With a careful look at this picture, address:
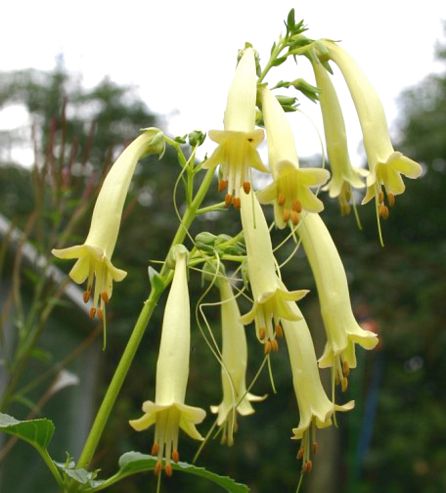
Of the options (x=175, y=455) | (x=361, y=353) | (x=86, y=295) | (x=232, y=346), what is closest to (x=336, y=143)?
(x=232, y=346)

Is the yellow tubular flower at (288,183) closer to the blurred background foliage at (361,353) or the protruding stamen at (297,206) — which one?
the protruding stamen at (297,206)

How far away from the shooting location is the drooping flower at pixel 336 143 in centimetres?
193

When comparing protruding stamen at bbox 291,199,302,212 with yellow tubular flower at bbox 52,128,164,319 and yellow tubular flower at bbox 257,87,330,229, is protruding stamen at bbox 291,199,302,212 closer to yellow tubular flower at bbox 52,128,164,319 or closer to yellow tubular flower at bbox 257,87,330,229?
yellow tubular flower at bbox 257,87,330,229

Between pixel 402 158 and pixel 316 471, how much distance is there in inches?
393

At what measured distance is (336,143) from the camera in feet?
6.43

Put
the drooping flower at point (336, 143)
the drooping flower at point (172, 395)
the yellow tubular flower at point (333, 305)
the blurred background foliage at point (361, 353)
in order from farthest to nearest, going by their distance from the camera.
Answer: the blurred background foliage at point (361, 353), the drooping flower at point (336, 143), the yellow tubular flower at point (333, 305), the drooping flower at point (172, 395)

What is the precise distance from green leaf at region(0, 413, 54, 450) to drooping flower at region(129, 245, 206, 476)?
25 cm

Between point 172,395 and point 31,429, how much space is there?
327mm

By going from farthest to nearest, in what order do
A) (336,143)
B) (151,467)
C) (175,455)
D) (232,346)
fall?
(232,346)
(336,143)
(151,467)
(175,455)

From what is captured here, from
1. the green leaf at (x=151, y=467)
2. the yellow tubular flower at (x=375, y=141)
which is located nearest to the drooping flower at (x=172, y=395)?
the green leaf at (x=151, y=467)

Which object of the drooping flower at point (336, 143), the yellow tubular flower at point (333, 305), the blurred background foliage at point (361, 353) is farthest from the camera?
the blurred background foliage at point (361, 353)

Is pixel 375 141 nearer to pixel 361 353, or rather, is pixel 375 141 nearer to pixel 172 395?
pixel 172 395

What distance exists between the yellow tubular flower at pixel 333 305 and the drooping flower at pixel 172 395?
12.1 inches

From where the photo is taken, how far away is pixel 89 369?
7.64m
